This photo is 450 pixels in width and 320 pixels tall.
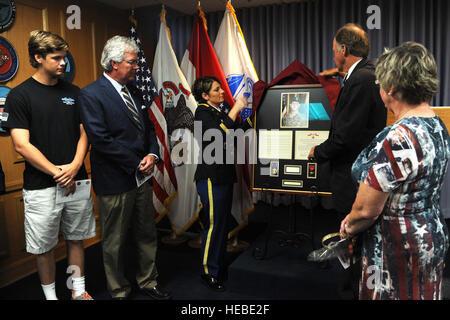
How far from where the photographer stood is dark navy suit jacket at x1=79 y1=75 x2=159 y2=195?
1929mm

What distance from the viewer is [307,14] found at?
387 cm

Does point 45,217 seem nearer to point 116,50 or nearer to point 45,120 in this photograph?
point 45,120

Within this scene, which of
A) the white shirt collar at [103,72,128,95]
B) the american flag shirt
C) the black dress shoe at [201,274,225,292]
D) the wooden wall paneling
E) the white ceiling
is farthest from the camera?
the white ceiling

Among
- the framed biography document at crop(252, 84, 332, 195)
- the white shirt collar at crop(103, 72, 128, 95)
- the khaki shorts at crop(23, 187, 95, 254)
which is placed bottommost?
the khaki shorts at crop(23, 187, 95, 254)

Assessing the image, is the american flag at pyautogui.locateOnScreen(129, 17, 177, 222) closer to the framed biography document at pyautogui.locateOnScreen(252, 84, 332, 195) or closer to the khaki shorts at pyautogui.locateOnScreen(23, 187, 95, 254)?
the framed biography document at pyautogui.locateOnScreen(252, 84, 332, 195)

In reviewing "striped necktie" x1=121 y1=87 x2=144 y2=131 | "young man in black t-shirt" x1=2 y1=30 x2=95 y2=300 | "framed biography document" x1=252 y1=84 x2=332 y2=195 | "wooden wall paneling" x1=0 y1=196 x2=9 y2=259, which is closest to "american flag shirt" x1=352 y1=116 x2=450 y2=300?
"framed biography document" x1=252 y1=84 x2=332 y2=195

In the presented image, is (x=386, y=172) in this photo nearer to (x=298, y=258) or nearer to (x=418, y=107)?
(x=418, y=107)

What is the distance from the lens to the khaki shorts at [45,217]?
74.3 inches

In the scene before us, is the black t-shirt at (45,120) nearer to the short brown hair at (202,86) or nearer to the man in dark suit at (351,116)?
the short brown hair at (202,86)

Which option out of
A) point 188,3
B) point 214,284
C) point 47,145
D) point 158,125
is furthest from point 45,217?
point 188,3

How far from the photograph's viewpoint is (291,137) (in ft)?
8.03

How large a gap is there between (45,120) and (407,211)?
70.6 inches

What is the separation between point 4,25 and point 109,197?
1.45 metres
